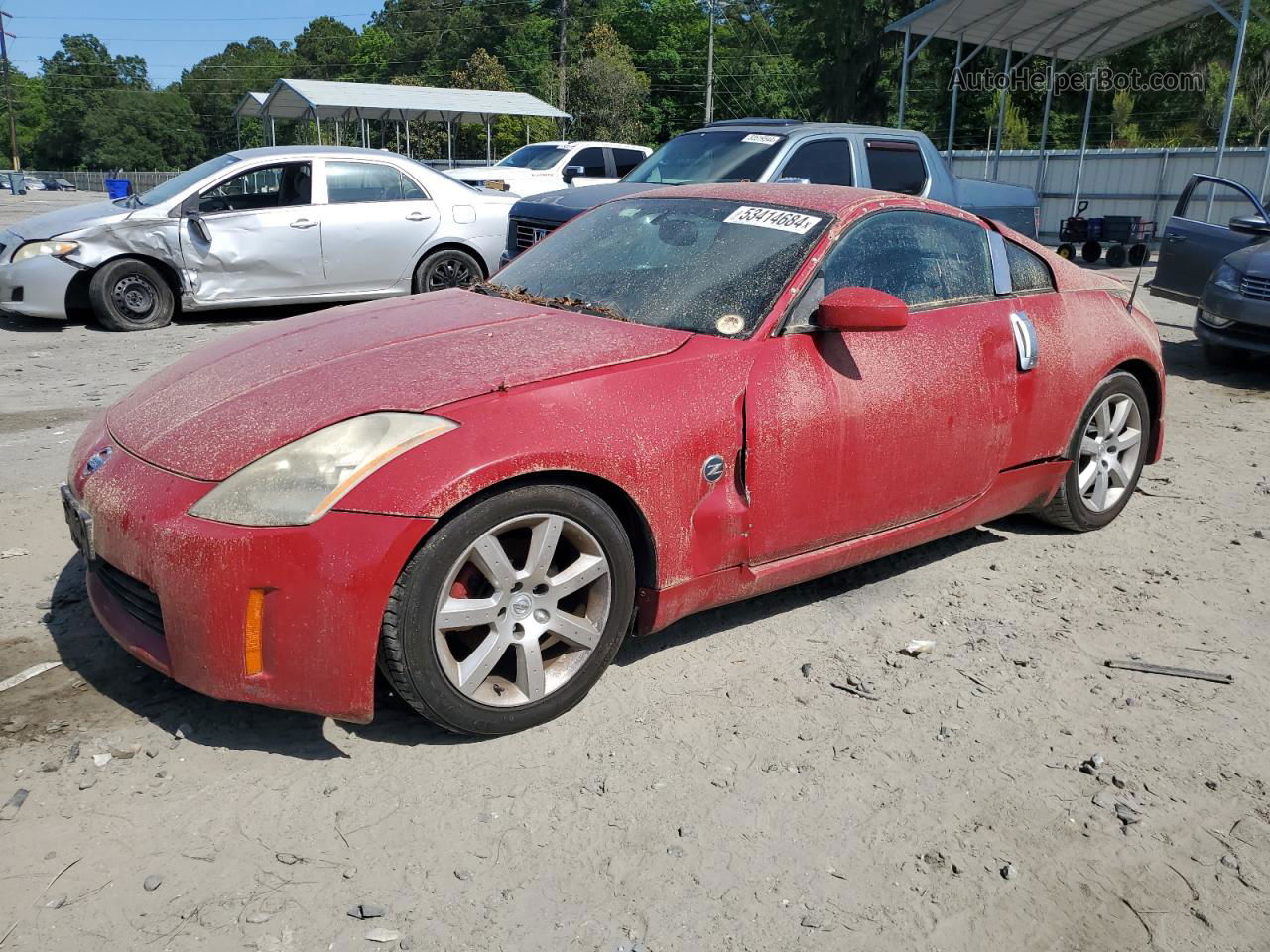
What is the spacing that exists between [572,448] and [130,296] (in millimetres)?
7812

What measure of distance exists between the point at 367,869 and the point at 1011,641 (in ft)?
7.78

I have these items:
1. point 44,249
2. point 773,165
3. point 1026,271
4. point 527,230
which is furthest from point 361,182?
point 1026,271

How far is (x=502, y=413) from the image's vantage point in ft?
9.26

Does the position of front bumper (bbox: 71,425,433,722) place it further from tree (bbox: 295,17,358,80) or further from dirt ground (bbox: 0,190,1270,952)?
tree (bbox: 295,17,358,80)

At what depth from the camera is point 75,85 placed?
354ft

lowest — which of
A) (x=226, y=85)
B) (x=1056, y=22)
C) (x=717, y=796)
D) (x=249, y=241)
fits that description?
(x=717, y=796)

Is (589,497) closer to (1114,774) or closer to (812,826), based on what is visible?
(812,826)

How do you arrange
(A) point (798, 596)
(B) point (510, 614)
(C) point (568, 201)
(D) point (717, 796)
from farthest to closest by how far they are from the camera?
(C) point (568, 201), (A) point (798, 596), (B) point (510, 614), (D) point (717, 796)

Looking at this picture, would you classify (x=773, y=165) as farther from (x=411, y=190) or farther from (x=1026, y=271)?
(x=1026, y=271)


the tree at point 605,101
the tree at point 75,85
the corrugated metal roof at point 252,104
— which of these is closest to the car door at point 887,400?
the corrugated metal roof at point 252,104

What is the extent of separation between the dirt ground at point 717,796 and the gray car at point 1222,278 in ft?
16.2

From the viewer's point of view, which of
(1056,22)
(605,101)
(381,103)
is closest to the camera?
(1056,22)

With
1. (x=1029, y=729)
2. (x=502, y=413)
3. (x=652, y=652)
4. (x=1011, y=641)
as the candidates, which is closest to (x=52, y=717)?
(x=502, y=413)

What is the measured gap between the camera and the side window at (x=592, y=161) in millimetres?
17859
